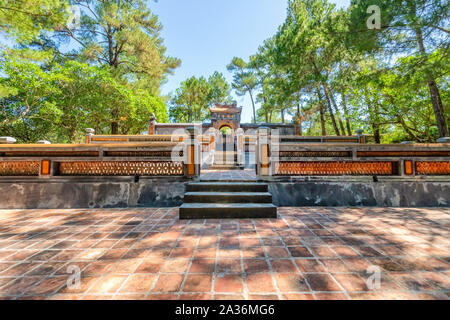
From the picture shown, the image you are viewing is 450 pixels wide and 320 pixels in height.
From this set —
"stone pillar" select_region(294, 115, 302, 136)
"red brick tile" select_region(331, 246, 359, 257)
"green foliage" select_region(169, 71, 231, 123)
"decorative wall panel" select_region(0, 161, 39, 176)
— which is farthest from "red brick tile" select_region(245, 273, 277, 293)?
"green foliage" select_region(169, 71, 231, 123)

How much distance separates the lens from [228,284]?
1.81m

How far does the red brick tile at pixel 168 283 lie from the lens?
174 centimetres

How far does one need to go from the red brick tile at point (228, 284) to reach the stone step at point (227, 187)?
267 cm

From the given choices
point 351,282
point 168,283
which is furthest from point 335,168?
point 168,283

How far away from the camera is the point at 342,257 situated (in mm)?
2311

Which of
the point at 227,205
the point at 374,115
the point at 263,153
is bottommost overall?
the point at 227,205

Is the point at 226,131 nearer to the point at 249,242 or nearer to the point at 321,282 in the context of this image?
the point at 249,242

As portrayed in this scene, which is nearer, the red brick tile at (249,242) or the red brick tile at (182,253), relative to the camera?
the red brick tile at (182,253)

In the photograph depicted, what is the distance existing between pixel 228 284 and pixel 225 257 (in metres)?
0.51

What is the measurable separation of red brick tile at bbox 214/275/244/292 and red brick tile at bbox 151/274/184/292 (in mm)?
386

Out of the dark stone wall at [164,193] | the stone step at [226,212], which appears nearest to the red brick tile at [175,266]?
the stone step at [226,212]

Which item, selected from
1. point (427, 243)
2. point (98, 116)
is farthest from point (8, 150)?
point (98, 116)

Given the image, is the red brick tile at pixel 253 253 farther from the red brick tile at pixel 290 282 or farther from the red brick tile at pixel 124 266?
the red brick tile at pixel 124 266

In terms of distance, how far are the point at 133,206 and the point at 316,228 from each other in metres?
4.44
